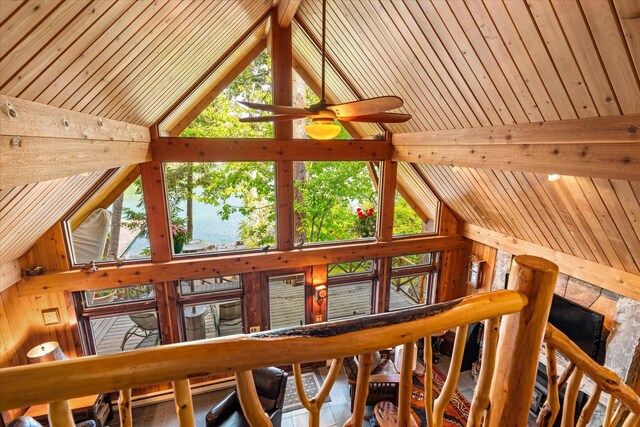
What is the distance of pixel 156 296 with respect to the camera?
16.6 feet

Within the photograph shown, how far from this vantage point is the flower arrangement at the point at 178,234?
5.14 m

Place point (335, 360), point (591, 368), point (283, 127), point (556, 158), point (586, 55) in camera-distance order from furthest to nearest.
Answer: point (283, 127) → point (556, 158) → point (586, 55) → point (591, 368) → point (335, 360)

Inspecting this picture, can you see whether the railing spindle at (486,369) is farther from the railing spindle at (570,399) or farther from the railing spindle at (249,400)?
the railing spindle at (249,400)

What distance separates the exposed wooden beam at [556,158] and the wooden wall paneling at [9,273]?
5.88m

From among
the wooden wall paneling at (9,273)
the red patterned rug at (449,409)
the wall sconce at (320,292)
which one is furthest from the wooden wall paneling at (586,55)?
the wooden wall paneling at (9,273)

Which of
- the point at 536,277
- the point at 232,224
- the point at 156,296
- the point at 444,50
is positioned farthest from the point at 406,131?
the point at 156,296

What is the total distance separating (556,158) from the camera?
2836 mm

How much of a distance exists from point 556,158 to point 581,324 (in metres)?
3.03

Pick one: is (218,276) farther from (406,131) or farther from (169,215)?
(406,131)

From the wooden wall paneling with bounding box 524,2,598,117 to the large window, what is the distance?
4013 mm

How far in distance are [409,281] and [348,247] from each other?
2.31 metres

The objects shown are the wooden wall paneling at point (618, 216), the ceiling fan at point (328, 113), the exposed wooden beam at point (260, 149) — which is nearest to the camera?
the ceiling fan at point (328, 113)

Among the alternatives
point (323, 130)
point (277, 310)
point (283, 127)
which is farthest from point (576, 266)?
point (277, 310)

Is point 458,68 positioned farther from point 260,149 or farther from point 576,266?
point 576,266
